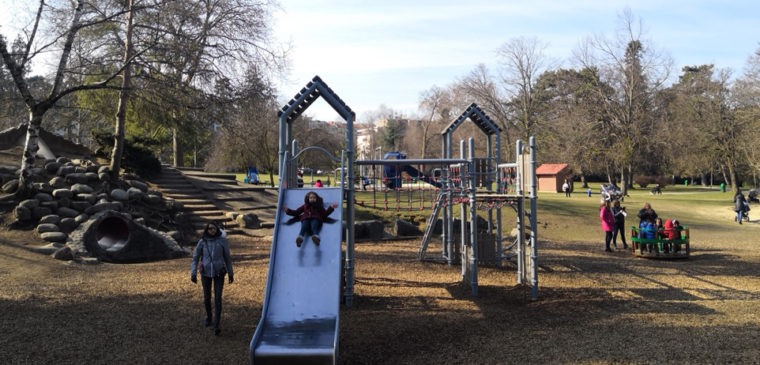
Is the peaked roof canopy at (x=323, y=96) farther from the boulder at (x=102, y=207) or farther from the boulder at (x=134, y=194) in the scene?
the boulder at (x=134, y=194)

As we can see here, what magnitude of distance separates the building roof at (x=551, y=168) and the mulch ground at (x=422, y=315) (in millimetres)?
34540

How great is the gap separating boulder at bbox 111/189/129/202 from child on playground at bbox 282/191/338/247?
10934 mm

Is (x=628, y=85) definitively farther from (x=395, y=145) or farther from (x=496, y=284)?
(x=395, y=145)

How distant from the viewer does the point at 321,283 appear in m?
7.68

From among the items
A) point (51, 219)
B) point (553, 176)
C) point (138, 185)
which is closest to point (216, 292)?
point (51, 219)

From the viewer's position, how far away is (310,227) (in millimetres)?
8711

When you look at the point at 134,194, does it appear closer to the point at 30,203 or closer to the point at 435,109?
the point at 30,203

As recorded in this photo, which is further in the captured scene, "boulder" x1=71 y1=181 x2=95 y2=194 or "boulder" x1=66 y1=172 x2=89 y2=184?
"boulder" x1=66 y1=172 x2=89 y2=184

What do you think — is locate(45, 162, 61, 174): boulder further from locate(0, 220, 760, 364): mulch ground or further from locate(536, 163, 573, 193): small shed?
locate(536, 163, 573, 193): small shed

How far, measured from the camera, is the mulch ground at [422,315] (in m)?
6.69

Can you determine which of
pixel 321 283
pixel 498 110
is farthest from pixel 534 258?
pixel 498 110

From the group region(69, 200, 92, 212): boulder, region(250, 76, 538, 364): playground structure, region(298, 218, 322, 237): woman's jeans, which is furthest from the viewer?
region(69, 200, 92, 212): boulder

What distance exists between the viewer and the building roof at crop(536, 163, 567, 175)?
154ft

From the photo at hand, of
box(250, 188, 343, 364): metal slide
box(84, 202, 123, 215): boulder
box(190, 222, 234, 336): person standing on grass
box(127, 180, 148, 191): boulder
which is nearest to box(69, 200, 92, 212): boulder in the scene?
box(84, 202, 123, 215): boulder
